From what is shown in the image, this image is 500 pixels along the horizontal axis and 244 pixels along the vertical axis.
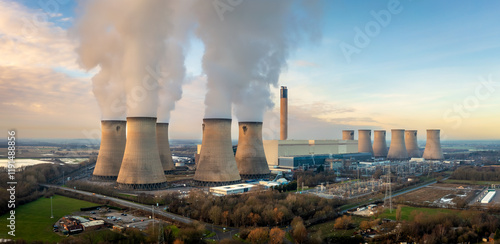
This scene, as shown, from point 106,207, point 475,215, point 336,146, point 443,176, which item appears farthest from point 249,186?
point 336,146

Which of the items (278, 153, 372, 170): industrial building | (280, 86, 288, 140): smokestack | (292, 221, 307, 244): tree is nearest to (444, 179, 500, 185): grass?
(278, 153, 372, 170): industrial building

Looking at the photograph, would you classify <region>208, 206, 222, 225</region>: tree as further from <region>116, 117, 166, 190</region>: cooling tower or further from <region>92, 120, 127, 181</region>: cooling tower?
<region>92, 120, 127, 181</region>: cooling tower

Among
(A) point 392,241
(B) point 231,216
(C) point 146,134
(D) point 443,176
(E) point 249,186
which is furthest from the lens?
(D) point 443,176

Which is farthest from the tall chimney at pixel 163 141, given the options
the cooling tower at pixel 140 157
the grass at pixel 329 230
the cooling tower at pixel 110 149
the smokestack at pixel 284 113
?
the grass at pixel 329 230

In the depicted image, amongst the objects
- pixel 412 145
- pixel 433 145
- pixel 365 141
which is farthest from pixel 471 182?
pixel 365 141

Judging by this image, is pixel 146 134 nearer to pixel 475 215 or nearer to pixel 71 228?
pixel 71 228

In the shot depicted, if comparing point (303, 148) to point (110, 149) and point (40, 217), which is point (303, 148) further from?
point (40, 217)
